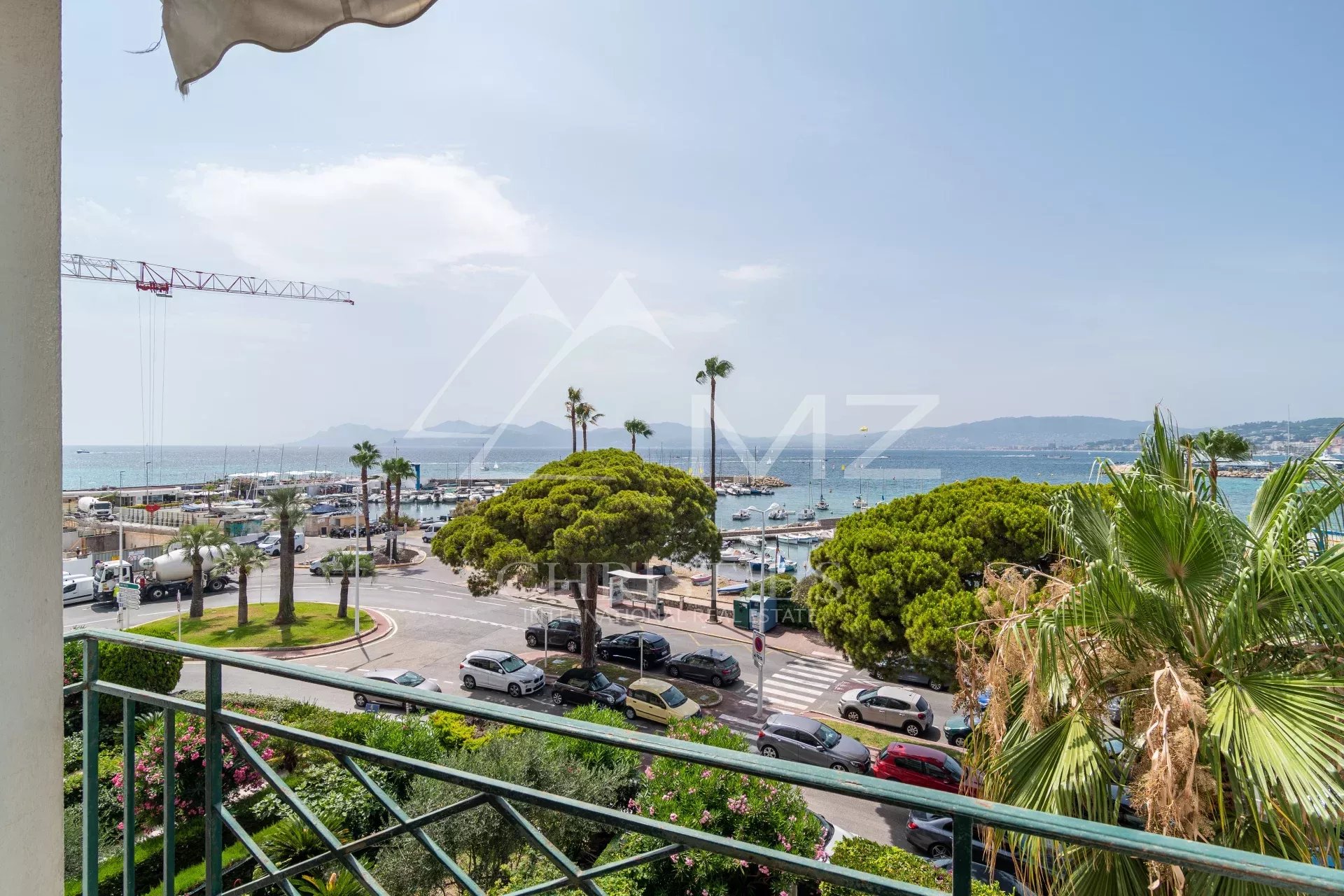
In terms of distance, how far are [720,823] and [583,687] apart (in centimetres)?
904

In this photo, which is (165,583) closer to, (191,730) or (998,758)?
(191,730)

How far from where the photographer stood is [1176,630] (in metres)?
3.55

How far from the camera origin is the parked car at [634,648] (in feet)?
61.8

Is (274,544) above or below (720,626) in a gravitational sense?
above

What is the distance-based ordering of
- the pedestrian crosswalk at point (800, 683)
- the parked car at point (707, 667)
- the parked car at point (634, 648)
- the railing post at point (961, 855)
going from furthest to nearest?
1. the parked car at point (634, 648)
2. the parked car at point (707, 667)
3. the pedestrian crosswalk at point (800, 683)
4. the railing post at point (961, 855)

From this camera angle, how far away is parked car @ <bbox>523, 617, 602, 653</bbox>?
20.4m

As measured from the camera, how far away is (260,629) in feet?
68.0

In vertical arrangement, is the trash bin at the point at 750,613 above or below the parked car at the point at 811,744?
below

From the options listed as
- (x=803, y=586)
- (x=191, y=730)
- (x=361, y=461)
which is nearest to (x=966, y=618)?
(x=191, y=730)

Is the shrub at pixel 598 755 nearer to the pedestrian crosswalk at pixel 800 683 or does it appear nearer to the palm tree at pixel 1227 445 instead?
the pedestrian crosswalk at pixel 800 683

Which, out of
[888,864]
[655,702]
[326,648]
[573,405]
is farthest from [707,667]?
[573,405]

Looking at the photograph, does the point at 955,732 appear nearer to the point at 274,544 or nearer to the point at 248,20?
the point at 248,20

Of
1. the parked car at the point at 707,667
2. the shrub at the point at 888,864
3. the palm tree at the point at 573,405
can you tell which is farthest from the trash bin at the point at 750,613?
the shrub at the point at 888,864

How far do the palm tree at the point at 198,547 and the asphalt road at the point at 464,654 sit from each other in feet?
5.42
